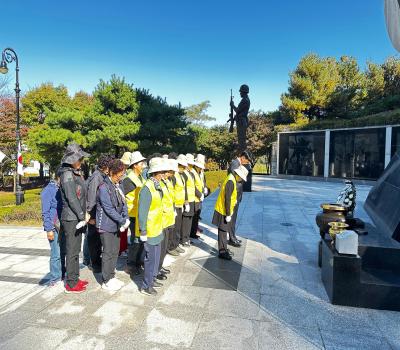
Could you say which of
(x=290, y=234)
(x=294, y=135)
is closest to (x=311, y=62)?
(x=294, y=135)

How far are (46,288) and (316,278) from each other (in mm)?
3927

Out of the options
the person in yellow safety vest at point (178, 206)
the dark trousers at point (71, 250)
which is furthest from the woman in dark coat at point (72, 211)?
the person in yellow safety vest at point (178, 206)

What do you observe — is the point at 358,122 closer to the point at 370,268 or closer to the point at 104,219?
the point at 370,268

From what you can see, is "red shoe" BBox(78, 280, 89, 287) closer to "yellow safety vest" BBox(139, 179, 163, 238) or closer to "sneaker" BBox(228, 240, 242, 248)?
"yellow safety vest" BBox(139, 179, 163, 238)

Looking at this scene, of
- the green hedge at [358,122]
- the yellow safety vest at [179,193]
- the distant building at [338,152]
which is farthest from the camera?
the distant building at [338,152]

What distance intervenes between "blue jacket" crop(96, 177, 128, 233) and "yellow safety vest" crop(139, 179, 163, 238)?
0.45 metres

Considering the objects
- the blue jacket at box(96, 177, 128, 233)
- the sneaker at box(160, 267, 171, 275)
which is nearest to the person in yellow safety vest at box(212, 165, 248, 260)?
the sneaker at box(160, 267, 171, 275)

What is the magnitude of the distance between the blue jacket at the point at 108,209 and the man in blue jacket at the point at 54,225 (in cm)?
63

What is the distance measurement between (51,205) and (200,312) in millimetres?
2514

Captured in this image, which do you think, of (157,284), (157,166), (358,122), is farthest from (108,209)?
(358,122)

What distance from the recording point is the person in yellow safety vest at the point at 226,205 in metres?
5.18

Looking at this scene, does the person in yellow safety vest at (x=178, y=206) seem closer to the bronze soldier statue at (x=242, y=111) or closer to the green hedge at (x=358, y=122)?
the bronze soldier statue at (x=242, y=111)

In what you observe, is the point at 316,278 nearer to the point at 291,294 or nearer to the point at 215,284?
the point at 291,294

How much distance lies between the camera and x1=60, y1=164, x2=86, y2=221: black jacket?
3834mm
